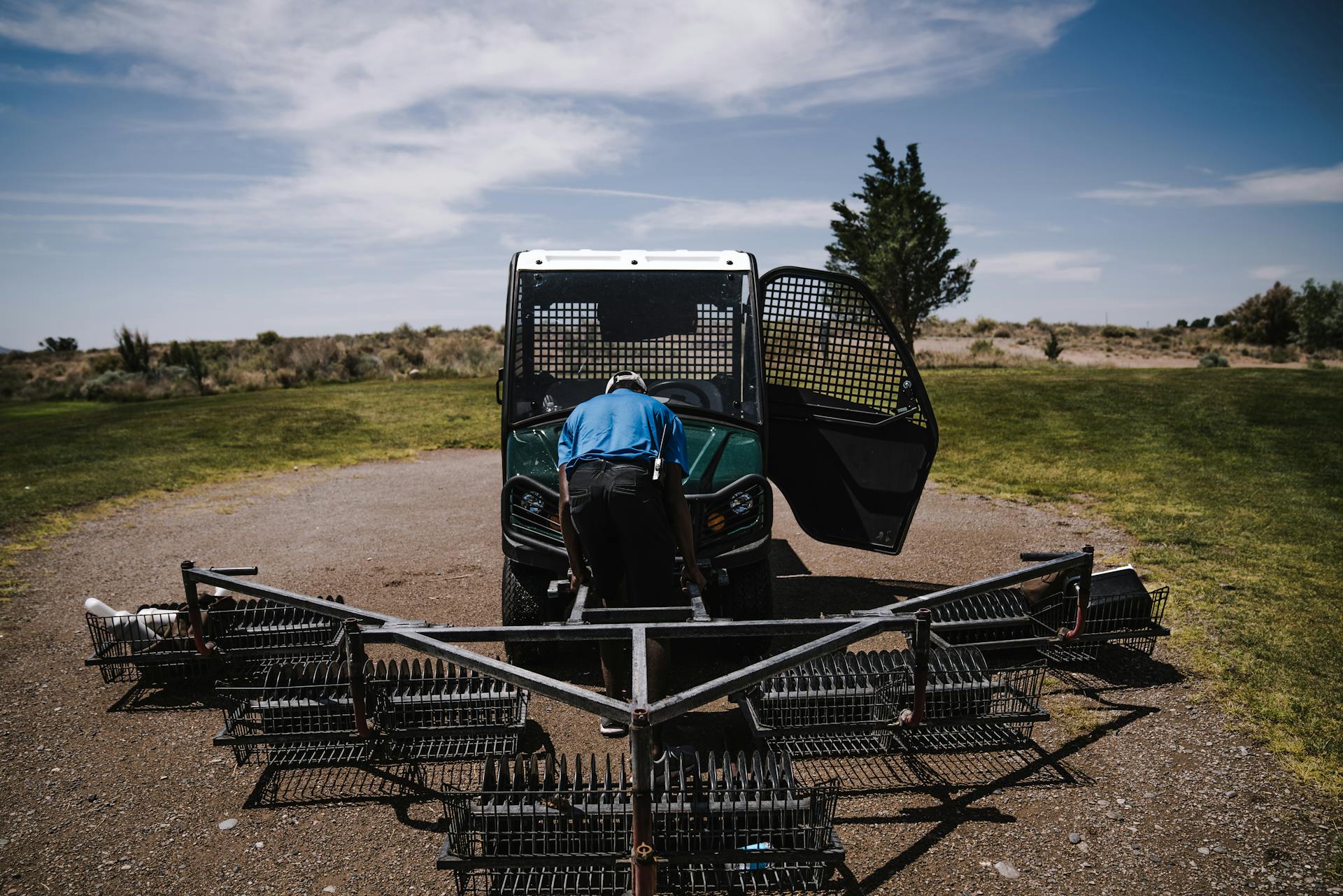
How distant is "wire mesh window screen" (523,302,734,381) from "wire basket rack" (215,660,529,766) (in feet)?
7.70

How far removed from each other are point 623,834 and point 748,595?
2.21m

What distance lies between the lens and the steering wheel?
223 inches

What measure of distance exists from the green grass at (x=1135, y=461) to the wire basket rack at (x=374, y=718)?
13.4ft

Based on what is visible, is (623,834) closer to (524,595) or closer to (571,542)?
(571,542)

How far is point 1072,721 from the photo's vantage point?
14.9 ft

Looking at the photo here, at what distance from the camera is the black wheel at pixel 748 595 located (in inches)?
202

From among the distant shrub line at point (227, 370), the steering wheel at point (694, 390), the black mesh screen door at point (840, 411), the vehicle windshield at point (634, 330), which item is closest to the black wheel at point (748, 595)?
the black mesh screen door at point (840, 411)

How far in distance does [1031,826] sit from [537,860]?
2204 millimetres

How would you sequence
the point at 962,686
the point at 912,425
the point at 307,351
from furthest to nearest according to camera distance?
the point at 307,351, the point at 912,425, the point at 962,686

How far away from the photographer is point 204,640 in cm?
496

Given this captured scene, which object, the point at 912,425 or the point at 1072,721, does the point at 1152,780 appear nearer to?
the point at 1072,721

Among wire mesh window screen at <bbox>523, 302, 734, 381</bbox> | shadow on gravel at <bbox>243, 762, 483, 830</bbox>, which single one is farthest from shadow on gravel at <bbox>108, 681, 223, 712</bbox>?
wire mesh window screen at <bbox>523, 302, 734, 381</bbox>

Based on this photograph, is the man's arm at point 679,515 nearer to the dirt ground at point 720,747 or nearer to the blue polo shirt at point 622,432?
the blue polo shirt at point 622,432

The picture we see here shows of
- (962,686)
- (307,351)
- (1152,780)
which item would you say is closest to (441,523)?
(962,686)
